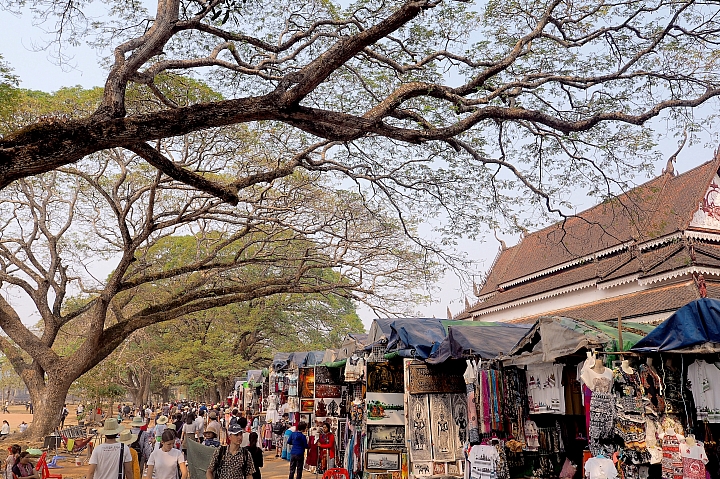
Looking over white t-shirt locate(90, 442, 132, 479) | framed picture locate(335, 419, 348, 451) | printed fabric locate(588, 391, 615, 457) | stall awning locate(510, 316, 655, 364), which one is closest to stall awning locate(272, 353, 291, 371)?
framed picture locate(335, 419, 348, 451)

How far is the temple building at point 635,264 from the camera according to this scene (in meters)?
14.4

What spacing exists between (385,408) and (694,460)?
4.56m

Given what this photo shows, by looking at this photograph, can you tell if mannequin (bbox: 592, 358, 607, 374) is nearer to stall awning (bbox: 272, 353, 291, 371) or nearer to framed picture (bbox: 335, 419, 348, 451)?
framed picture (bbox: 335, 419, 348, 451)

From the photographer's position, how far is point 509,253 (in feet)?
96.5

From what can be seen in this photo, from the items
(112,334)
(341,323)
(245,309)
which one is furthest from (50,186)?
(341,323)

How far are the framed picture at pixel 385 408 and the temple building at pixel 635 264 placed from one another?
14.8 ft

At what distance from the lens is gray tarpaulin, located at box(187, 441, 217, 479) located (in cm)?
848

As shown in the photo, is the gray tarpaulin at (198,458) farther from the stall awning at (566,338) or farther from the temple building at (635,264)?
the temple building at (635,264)

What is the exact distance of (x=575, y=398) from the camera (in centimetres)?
720

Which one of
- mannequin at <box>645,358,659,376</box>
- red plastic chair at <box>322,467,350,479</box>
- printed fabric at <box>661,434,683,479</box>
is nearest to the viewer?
printed fabric at <box>661,434,683,479</box>

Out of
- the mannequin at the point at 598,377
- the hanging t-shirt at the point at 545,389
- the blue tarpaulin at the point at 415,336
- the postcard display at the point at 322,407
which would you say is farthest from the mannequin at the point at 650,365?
the postcard display at the point at 322,407

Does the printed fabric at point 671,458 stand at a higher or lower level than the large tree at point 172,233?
lower

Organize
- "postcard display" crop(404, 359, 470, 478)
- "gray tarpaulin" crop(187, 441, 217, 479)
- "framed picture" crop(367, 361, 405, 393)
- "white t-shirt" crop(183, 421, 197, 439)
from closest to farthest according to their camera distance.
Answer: "postcard display" crop(404, 359, 470, 478) → "gray tarpaulin" crop(187, 441, 217, 479) → "framed picture" crop(367, 361, 405, 393) → "white t-shirt" crop(183, 421, 197, 439)

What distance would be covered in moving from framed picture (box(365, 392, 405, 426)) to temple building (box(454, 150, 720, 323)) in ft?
14.8
